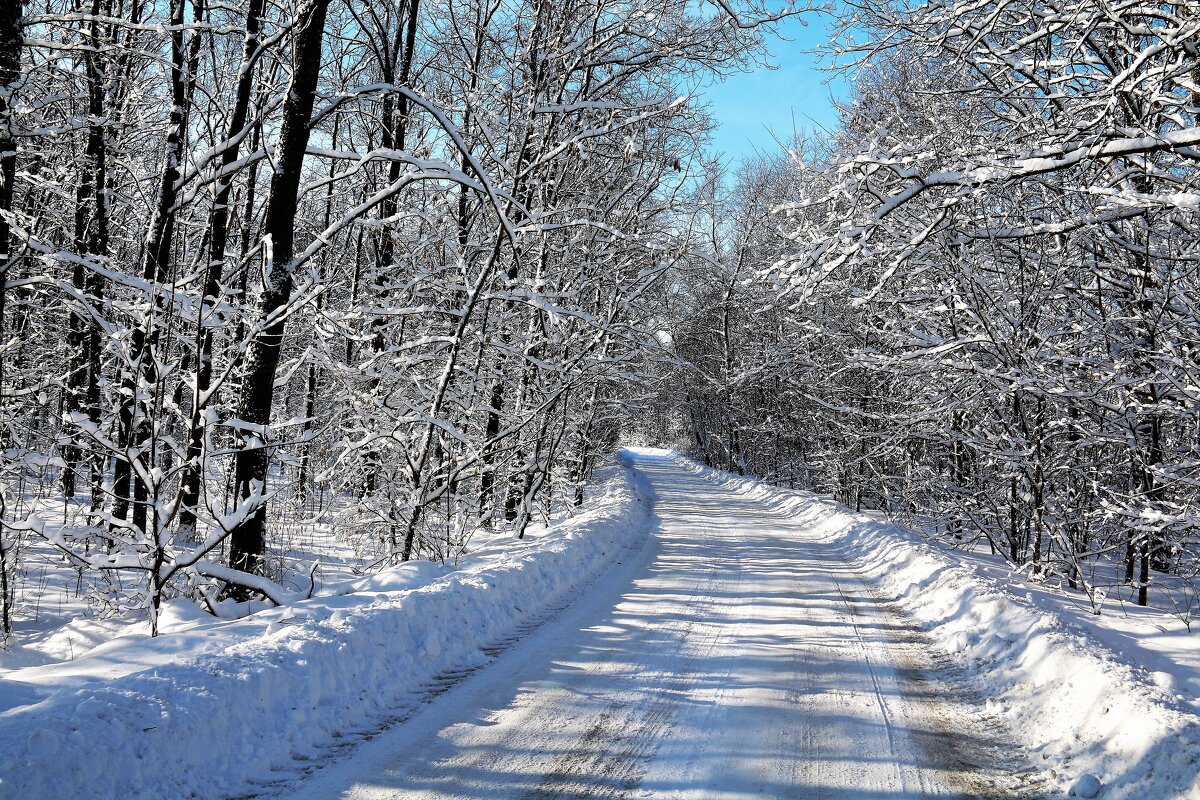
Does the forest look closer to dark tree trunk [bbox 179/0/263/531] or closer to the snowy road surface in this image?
dark tree trunk [bbox 179/0/263/531]

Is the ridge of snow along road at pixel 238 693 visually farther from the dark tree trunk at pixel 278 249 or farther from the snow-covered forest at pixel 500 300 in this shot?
the dark tree trunk at pixel 278 249

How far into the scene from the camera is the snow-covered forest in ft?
18.0

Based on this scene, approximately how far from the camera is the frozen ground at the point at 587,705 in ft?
11.5

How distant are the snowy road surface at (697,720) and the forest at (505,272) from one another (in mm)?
2322

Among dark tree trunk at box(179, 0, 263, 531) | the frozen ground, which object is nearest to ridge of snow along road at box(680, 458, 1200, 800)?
the frozen ground

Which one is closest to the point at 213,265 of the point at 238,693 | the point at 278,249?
the point at 278,249

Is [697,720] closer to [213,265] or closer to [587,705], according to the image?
[587,705]

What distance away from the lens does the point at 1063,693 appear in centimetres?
488

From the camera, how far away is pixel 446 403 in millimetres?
10648

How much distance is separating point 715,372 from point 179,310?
40.9m

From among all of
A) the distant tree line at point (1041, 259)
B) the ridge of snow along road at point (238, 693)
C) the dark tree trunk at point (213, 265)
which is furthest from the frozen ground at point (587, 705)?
the distant tree line at point (1041, 259)

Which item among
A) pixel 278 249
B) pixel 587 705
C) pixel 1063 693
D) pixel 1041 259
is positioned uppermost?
pixel 1041 259

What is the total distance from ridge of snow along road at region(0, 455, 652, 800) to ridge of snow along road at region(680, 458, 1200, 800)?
417 centimetres

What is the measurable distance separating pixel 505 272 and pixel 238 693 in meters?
6.62
